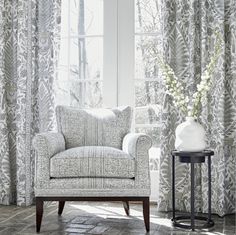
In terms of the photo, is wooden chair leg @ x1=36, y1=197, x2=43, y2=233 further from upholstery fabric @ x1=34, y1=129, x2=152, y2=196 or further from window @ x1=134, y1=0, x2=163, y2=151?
window @ x1=134, y1=0, x2=163, y2=151

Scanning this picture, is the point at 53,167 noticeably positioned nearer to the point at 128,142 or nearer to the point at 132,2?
the point at 128,142

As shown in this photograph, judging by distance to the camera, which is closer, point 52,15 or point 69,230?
point 69,230

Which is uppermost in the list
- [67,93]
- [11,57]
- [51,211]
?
[11,57]

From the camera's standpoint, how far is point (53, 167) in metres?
3.17

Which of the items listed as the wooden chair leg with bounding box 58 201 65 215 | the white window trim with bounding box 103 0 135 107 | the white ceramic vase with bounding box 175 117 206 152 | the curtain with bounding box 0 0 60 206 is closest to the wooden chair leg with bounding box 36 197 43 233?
the wooden chair leg with bounding box 58 201 65 215

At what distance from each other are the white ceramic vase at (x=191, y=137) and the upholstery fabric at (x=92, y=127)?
0.59m

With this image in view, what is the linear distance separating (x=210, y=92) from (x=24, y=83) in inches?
63.7

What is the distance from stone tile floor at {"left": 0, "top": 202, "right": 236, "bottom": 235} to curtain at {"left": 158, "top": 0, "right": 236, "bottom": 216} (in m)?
0.24

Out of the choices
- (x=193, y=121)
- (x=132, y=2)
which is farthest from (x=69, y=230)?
(x=132, y=2)

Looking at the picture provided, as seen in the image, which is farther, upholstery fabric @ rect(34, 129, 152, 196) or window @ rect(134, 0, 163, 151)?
window @ rect(134, 0, 163, 151)

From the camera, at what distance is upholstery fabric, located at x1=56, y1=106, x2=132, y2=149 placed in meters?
3.73

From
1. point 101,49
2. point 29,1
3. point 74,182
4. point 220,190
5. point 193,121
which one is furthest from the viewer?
point 101,49

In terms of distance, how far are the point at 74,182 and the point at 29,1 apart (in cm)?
182

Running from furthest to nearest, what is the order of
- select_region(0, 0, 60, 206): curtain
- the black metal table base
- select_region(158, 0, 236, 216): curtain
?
select_region(0, 0, 60, 206): curtain
select_region(158, 0, 236, 216): curtain
the black metal table base
